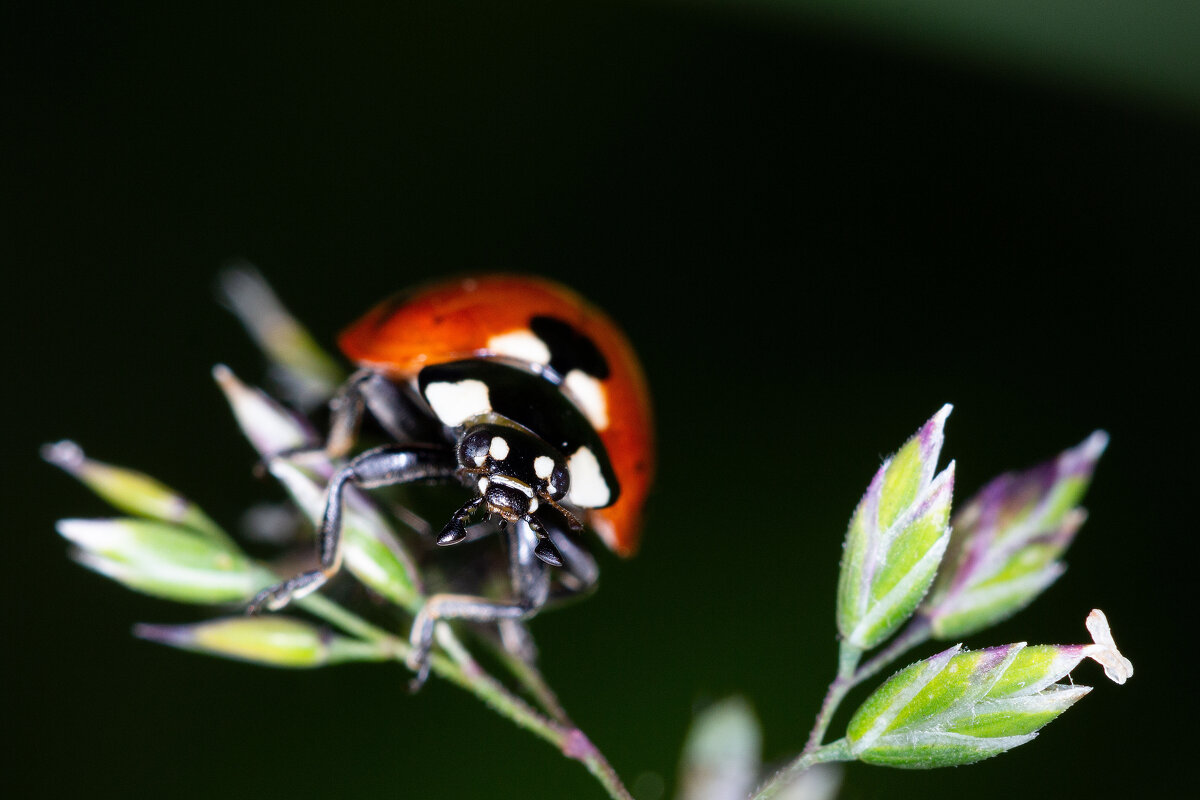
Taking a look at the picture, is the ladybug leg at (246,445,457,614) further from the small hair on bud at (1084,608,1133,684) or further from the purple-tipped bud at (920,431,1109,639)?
the small hair on bud at (1084,608,1133,684)

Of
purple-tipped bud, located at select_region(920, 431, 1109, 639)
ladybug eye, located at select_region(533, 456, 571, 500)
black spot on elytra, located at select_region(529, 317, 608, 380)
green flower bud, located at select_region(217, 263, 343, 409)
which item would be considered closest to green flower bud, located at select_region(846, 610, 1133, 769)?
purple-tipped bud, located at select_region(920, 431, 1109, 639)

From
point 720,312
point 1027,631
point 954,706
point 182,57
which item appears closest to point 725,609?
point 1027,631


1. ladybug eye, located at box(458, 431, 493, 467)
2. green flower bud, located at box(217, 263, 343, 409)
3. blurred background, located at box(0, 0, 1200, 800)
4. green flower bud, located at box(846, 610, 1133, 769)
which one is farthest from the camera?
blurred background, located at box(0, 0, 1200, 800)

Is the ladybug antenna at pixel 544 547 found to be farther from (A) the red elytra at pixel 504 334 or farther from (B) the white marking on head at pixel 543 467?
(A) the red elytra at pixel 504 334

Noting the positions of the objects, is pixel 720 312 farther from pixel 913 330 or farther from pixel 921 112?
pixel 921 112

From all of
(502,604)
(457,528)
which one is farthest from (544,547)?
(502,604)

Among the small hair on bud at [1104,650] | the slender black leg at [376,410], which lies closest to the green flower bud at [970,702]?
the small hair on bud at [1104,650]
